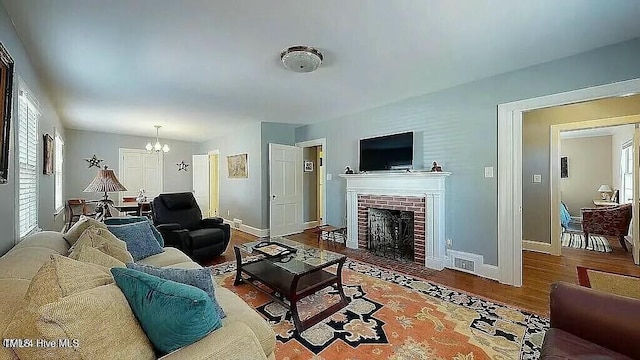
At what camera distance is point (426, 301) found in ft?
8.23

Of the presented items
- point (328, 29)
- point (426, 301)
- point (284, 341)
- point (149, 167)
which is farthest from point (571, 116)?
point (149, 167)

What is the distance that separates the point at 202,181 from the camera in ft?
24.4

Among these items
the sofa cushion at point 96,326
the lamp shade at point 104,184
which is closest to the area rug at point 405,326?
the sofa cushion at point 96,326

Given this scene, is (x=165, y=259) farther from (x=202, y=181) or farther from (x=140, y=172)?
(x=140, y=172)

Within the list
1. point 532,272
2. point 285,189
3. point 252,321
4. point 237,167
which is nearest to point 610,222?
point 532,272

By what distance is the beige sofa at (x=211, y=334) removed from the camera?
0.97m

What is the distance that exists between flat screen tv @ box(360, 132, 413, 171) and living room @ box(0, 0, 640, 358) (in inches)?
5.4

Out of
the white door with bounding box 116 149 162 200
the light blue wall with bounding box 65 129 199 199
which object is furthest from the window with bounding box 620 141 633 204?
the white door with bounding box 116 149 162 200

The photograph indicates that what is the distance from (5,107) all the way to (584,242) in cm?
726

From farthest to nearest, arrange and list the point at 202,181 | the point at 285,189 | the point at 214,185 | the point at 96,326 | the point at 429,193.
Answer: the point at 214,185 < the point at 202,181 < the point at 285,189 < the point at 429,193 < the point at 96,326

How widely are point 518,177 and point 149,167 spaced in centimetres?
788

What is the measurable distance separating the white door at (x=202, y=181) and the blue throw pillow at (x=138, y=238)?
4.89 m

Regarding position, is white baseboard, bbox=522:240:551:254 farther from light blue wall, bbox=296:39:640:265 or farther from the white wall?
the white wall

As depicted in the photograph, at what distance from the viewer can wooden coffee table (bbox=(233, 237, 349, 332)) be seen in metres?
2.14
